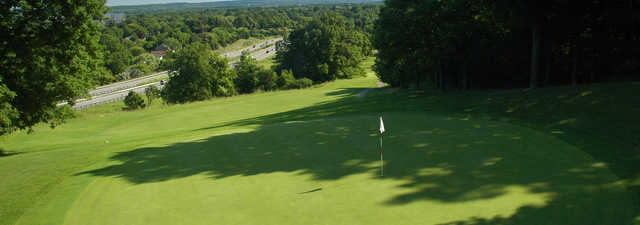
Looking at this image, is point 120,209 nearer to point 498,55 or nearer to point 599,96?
point 599,96

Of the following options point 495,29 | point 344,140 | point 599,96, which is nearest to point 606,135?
point 599,96

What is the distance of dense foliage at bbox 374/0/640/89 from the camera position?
69.6ft

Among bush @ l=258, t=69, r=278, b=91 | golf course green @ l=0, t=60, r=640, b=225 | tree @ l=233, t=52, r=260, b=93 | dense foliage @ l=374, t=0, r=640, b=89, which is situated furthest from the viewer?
bush @ l=258, t=69, r=278, b=91

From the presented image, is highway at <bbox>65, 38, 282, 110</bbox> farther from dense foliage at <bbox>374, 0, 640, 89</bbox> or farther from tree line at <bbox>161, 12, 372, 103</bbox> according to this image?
dense foliage at <bbox>374, 0, 640, 89</bbox>

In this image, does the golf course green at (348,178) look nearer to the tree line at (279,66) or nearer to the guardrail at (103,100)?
the tree line at (279,66)

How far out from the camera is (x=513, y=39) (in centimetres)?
2711

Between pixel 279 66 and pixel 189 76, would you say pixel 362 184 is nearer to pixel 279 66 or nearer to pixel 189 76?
pixel 189 76

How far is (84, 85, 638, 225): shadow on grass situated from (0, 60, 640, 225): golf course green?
29 mm

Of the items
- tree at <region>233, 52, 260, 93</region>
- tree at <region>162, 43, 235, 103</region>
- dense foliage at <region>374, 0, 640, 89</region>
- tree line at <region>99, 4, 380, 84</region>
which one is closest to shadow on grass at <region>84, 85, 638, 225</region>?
dense foliage at <region>374, 0, 640, 89</region>

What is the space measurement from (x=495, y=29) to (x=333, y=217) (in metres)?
24.4

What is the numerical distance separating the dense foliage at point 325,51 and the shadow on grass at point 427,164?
220 feet

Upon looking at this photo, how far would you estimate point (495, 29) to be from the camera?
27.4 metres

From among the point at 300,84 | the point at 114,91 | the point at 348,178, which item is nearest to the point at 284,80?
the point at 300,84

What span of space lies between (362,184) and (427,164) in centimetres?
175
